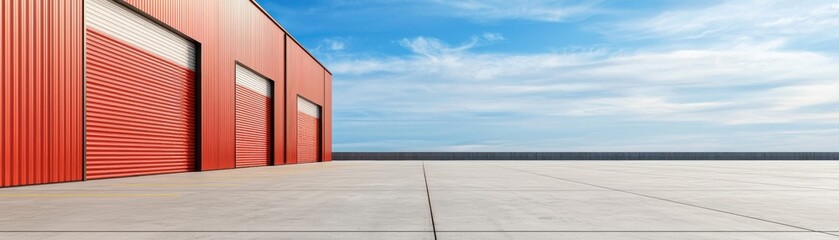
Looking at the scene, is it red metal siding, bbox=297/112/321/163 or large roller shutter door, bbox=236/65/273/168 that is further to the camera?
red metal siding, bbox=297/112/321/163

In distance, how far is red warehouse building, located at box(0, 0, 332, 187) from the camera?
11633 mm

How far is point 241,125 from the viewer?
23.6 metres

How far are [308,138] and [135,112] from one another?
20787 mm

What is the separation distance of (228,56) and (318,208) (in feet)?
56.7

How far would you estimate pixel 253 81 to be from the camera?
25.6 meters

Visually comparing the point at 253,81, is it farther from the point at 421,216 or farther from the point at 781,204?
the point at 781,204

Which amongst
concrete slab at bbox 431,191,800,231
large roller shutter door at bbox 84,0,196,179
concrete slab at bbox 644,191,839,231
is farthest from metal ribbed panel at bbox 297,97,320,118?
concrete slab at bbox 644,191,839,231

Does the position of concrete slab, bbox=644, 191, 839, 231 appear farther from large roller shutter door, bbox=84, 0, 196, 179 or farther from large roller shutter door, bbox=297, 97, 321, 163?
large roller shutter door, bbox=297, 97, 321, 163

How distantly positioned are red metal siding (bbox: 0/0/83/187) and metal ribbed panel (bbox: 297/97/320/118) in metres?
21.0

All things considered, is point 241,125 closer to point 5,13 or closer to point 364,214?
point 5,13

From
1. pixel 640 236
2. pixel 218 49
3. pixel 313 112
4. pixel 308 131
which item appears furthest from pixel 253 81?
pixel 640 236

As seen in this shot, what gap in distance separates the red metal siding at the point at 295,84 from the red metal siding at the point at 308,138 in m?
0.82

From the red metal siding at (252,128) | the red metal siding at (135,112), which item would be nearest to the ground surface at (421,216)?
the red metal siding at (135,112)

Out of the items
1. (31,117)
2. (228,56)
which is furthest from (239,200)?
(228,56)
